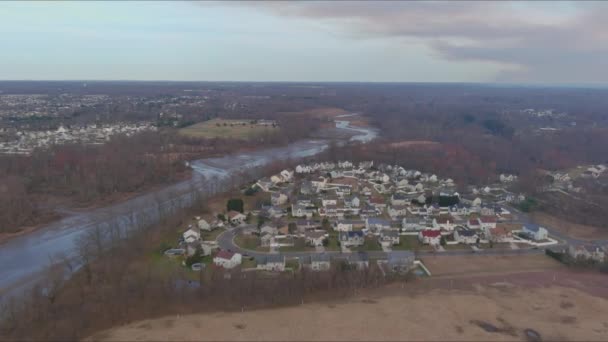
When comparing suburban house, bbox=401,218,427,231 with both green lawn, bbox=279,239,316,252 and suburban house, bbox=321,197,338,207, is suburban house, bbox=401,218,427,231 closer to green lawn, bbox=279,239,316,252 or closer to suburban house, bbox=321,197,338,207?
suburban house, bbox=321,197,338,207

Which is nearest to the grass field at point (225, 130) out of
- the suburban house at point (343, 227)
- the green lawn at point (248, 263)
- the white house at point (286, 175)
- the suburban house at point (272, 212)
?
the white house at point (286, 175)

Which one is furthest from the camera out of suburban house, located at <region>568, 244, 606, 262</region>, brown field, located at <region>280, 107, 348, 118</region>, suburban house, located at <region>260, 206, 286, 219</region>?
brown field, located at <region>280, 107, 348, 118</region>

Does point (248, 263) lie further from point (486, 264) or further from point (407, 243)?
point (486, 264)

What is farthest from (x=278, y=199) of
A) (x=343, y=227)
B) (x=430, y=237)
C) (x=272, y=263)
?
(x=430, y=237)

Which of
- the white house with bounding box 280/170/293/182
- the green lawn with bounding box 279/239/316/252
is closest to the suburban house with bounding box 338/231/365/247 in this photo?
the green lawn with bounding box 279/239/316/252

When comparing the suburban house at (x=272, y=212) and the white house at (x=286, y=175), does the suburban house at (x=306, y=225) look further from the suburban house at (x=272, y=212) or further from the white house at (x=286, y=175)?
the white house at (x=286, y=175)
